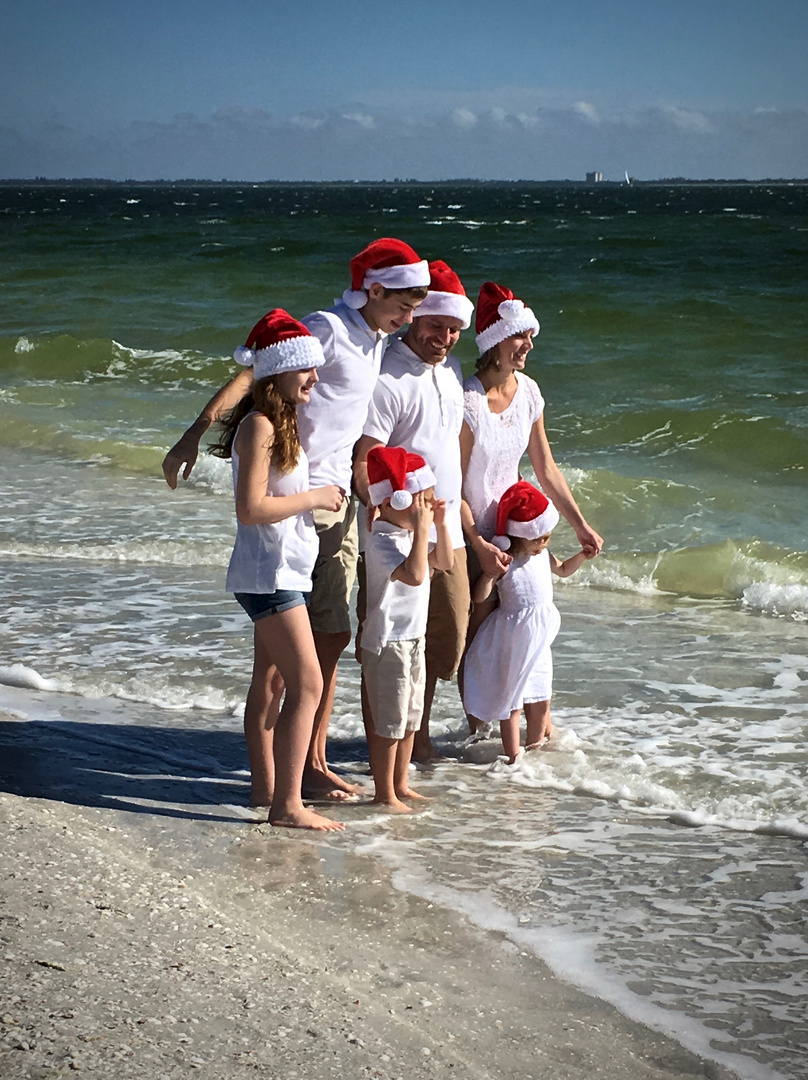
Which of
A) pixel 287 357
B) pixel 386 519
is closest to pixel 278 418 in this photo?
pixel 287 357

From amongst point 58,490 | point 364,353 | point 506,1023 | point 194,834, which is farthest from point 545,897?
point 58,490

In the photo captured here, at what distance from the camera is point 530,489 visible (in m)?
4.75

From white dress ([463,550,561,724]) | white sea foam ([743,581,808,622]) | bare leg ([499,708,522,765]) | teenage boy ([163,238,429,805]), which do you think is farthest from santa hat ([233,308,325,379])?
white sea foam ([743,581,808,622])

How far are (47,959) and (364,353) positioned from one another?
2.10m

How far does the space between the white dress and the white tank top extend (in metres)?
1.16

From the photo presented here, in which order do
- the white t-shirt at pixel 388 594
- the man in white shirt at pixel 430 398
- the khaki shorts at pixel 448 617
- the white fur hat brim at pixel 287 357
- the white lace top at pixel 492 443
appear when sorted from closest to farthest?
the white fur hat brim at pixel 287 357 < the white t-shirt at pixel 388 594 < the man in white shirt at pixel 430 398 < the khaki shorts at pixel 448 617 < the white lace top at pixel 492 443

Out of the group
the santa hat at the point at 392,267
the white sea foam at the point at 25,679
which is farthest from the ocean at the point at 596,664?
the santa hat at the point at 392,267

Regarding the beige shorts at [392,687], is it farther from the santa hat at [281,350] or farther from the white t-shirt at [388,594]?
the santa hat at [281,350]

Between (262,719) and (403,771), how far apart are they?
55 cm

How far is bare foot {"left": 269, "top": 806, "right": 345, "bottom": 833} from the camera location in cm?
411

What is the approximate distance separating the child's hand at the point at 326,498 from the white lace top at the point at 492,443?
0.92 meters

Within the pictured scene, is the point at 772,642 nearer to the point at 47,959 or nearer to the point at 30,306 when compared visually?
→ the point at 47,959

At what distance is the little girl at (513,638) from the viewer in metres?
4.84

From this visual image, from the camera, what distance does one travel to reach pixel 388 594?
13.8ft
